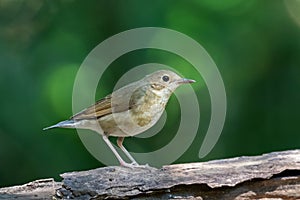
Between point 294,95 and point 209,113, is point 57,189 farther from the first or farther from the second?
point 294,95

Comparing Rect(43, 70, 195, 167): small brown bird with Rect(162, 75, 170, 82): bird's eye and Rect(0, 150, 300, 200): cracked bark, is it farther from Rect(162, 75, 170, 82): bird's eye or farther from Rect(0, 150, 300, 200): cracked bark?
Rect(0, 150, 300, 200): cracked bark

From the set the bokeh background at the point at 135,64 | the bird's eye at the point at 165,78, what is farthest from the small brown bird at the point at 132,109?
the bokeh background at the point at 135,64

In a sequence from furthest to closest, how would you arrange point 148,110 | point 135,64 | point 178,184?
point 135,64, point 148,110, point 178,184

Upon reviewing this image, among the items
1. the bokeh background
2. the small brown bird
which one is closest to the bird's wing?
the small brown bird

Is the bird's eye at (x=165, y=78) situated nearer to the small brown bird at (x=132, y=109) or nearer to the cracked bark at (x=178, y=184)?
the small brown bird at (x=132, y=109)

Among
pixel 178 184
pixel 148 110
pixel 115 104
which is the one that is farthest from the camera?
pixel 115 104

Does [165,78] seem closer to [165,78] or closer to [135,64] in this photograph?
[165,78]

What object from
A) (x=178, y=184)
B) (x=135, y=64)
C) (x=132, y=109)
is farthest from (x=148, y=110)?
(x=135, y=64)
